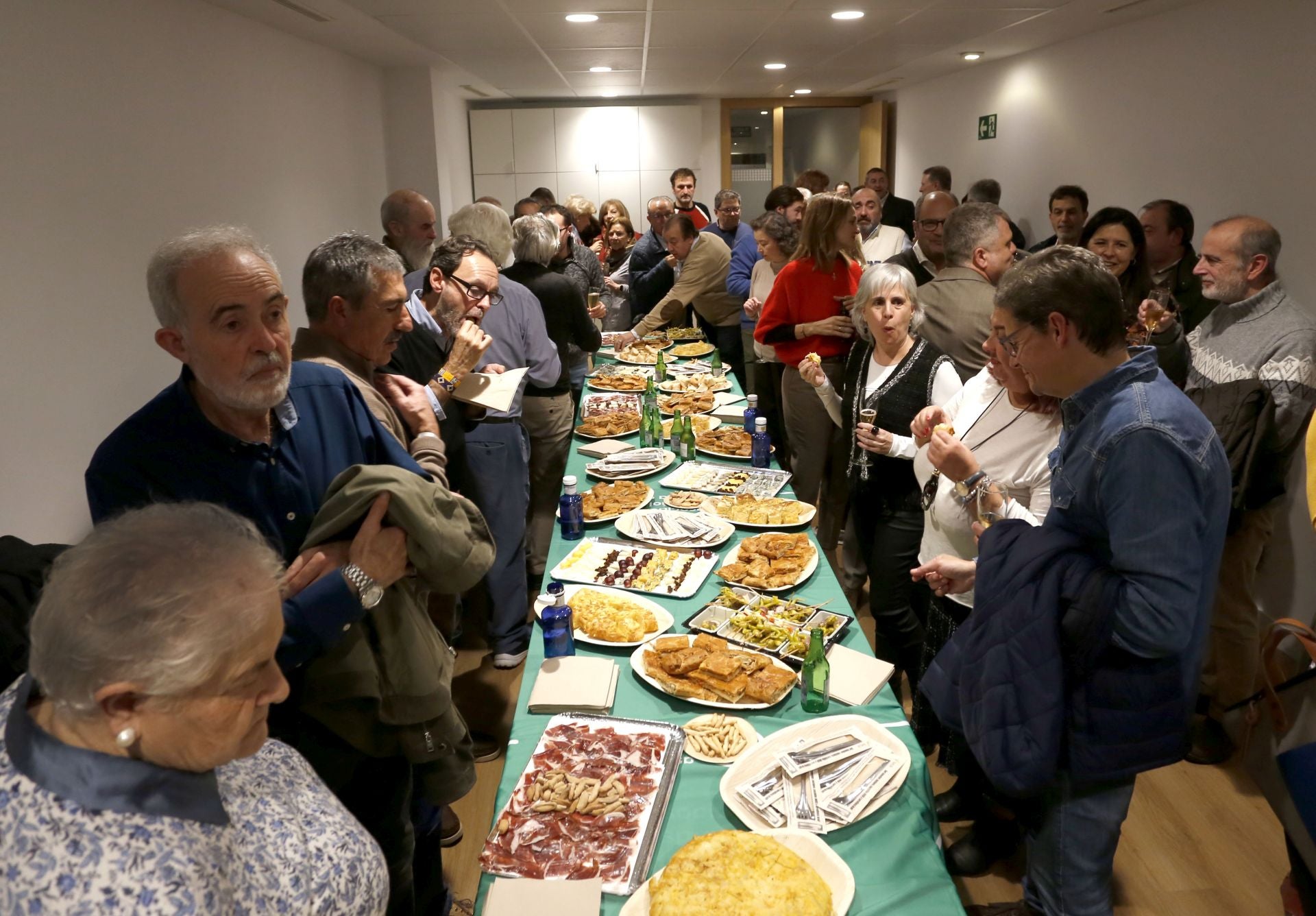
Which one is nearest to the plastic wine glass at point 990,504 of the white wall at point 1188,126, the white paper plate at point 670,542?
the white paper plate at point 670,542

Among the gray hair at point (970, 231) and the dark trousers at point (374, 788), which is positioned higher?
the gray hair at point (970, 231)

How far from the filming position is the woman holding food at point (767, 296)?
4961 mm

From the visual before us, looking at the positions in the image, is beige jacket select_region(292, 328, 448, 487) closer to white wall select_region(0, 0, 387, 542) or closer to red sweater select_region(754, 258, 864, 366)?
white wall select_region(0, 0, 387, 542)

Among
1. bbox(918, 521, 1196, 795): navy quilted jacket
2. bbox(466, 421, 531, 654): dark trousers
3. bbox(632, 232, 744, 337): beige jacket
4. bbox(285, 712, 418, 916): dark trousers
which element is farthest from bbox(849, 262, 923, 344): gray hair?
bbox(632, 232, 744, 337): beige jacket

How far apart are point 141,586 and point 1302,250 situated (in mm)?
4473

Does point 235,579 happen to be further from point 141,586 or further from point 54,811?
point 54,811

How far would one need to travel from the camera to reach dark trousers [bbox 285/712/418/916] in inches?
61.2

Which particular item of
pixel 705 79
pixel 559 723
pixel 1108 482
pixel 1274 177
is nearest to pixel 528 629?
pixel 559 723

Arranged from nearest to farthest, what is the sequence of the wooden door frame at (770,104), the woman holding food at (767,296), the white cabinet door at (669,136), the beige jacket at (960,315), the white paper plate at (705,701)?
the white paper plate at (705,701) < the beige jacket at (960,315) < the woman holding food at (767,296) < the white cabinet door at (669,136) < the wooden door frame at (770,104)

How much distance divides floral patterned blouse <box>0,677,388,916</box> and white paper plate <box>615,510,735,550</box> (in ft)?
5.49

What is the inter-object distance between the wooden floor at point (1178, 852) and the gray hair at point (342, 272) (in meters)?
1.51

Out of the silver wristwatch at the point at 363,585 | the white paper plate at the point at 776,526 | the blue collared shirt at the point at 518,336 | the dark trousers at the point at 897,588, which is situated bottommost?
the dark trousers at the point at 897,588

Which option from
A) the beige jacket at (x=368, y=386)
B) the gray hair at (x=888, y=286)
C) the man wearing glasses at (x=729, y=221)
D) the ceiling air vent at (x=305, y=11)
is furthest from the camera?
the man wearing glasses at (x=729, y=221)

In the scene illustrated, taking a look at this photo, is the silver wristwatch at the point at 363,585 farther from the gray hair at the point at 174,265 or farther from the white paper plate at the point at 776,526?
the white paper plate at the point at 776,526
